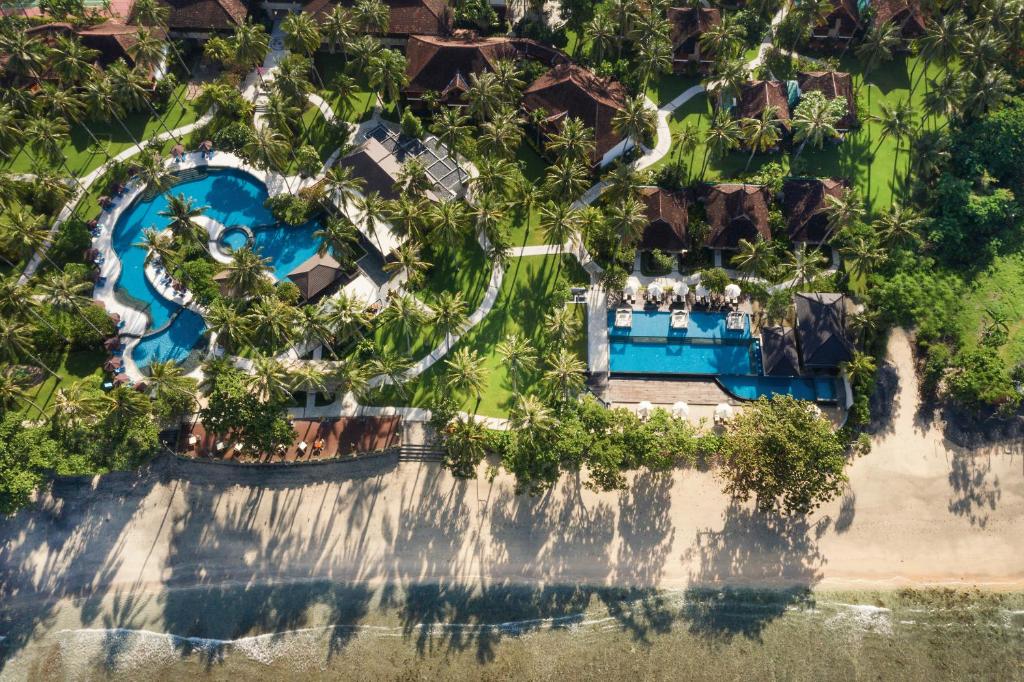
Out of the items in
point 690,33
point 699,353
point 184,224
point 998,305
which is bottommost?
point 699,353

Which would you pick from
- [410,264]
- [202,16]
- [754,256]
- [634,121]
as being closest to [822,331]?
[754,256]

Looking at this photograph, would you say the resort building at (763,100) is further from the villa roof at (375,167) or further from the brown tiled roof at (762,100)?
the villa roof at (375,167)

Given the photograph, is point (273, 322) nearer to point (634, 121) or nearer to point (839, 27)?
point (634, 121)

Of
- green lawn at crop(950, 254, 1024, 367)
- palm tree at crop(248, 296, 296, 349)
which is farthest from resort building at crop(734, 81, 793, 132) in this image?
palm tree at crop(248, 296, 296, 349)

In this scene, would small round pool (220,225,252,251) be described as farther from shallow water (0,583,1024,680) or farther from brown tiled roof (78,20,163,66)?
shallow water (0,583,1024,680)

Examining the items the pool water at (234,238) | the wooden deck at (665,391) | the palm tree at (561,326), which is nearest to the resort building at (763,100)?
the wooden deck at (665,391)

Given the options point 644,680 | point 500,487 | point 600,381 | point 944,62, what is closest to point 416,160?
point 600,381

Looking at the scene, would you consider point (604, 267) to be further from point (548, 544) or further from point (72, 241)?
point (72, 241)
